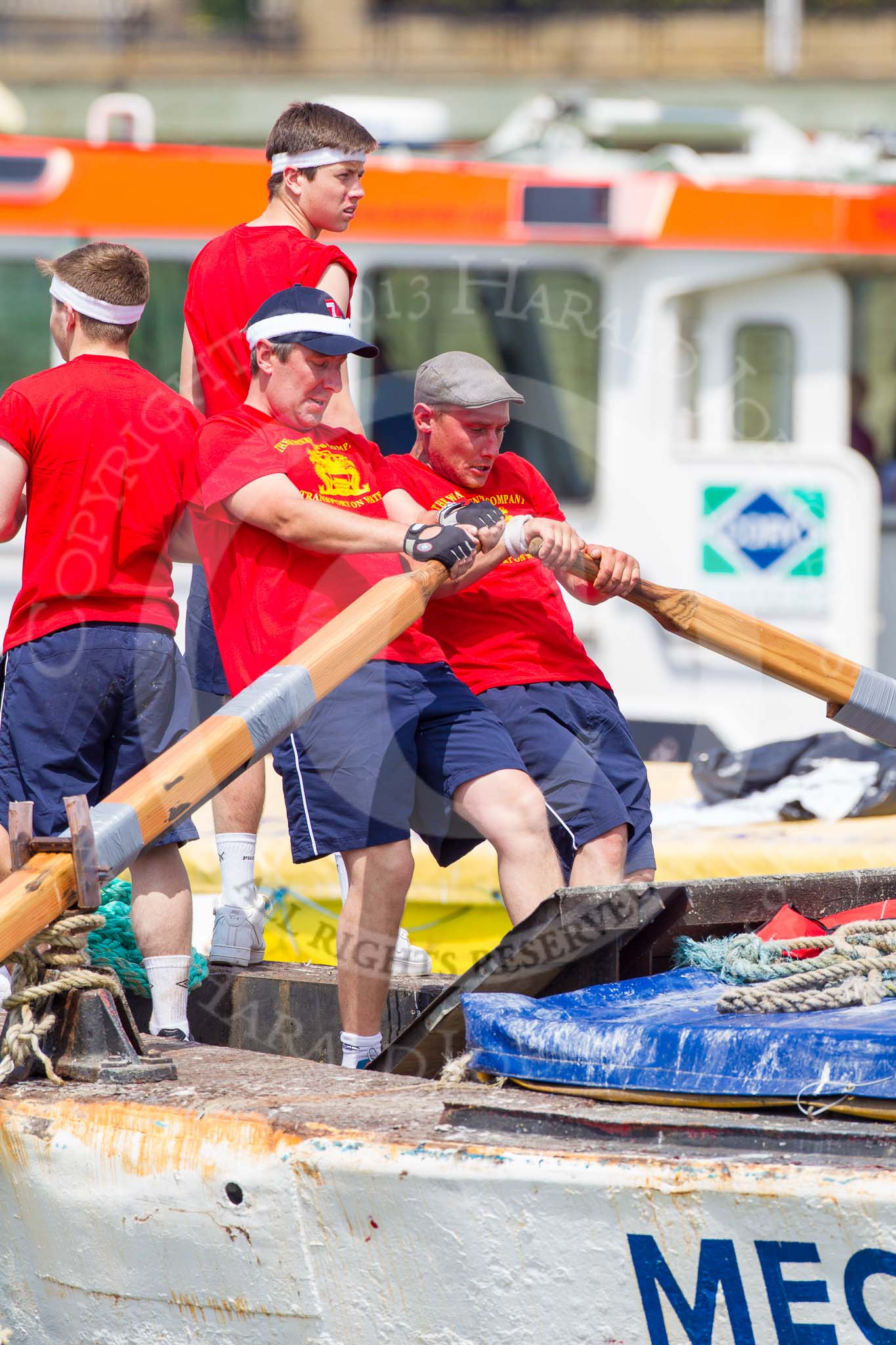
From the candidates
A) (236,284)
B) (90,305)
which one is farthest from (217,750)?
(236,284)

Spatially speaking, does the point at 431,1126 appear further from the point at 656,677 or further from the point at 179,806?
the point at 656,677

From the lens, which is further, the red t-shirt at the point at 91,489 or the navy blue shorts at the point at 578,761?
the navy blue shorts at the point at 578,761

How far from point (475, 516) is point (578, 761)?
0.66 m

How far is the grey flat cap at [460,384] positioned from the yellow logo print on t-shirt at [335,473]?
9.4 inches

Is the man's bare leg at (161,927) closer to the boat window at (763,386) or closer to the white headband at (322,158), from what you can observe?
the white headband at (322,158)

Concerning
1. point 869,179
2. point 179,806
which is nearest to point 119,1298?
point 179,806

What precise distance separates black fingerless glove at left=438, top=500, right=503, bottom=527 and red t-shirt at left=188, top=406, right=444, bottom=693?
0.19 meters

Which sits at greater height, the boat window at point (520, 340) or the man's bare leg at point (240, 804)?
the boat window at point (520, 340)

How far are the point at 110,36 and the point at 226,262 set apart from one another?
76.4 feet

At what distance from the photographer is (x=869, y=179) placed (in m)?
9.27

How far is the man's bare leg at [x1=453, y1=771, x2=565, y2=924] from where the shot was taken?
11.9 ft

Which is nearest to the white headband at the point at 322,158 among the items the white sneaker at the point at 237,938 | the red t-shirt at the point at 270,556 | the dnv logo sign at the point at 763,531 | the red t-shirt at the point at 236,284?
the red t-shirt at the point at 236,284

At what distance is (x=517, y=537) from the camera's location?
11.8 feet

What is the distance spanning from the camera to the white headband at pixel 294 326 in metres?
3.64
